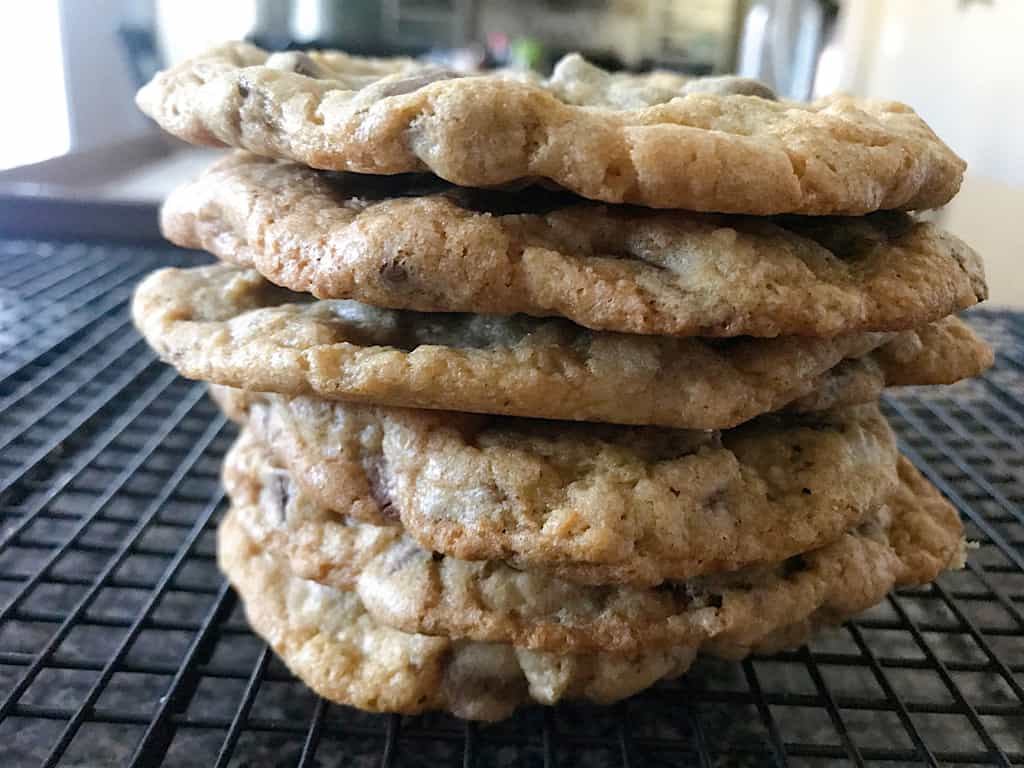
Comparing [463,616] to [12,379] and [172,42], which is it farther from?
[172,42]

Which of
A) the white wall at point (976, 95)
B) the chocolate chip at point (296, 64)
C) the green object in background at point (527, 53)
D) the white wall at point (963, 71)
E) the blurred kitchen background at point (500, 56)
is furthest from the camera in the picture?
the green object in background at point (527, 53)

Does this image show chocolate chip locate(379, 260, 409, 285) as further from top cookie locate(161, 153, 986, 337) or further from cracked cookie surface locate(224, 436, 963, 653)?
cracked cookie surface locate(224, 436, 963, 653)

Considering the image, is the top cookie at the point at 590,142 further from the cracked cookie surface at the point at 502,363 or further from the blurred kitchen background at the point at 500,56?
the blurred kitchen background at the point at 500,56

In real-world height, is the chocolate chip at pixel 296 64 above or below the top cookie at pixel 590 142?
above

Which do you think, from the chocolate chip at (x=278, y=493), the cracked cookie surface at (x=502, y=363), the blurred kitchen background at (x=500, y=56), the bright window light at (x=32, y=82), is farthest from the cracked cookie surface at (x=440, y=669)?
the bright window light at (x=32, y=82)

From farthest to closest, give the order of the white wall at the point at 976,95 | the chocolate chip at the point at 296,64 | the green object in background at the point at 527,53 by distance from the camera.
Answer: the green object in background at the point at 527,53 → the white wall at the point at 976,95 → the chocolate chip at the point at 296,64

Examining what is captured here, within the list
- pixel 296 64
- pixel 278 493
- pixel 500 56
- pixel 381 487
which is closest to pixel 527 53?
pixel 500 56
